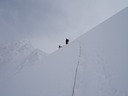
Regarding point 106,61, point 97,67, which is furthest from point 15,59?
point 106,61

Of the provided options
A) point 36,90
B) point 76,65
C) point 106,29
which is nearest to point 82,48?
point 76,65

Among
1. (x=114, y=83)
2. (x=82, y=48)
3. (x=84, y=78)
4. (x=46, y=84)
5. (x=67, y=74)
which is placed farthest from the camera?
(x=82, y=48)

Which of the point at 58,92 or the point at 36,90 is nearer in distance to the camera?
the point at 58,92

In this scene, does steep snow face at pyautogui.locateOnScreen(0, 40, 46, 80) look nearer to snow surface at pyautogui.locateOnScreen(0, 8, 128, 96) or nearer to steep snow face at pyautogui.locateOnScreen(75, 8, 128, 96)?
snow surface at pyautogui.locateOnScreen(0, 8, 128, 96)

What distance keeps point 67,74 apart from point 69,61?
3.30ft

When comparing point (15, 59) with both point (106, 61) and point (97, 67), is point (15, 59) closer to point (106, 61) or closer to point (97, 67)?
point (97, 67)

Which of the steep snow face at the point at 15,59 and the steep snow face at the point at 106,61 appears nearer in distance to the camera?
the steep snow face at the point at 106,61

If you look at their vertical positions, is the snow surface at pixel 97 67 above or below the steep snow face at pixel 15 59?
below

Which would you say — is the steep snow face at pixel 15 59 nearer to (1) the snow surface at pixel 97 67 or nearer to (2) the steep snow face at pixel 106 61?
(1) the snow surface at pixel 97 67

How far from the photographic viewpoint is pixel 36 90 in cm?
601

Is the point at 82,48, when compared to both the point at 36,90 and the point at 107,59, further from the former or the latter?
the point at 36,90

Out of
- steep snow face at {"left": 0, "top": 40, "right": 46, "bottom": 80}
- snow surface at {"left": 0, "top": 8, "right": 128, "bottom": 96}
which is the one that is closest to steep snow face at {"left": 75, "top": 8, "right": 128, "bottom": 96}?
snow surface at {"left": 0, "top": 8, "right": 128, "bottom": 96}

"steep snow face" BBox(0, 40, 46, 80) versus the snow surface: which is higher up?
"steep snow face" BBox(0, 40, 46, 80)

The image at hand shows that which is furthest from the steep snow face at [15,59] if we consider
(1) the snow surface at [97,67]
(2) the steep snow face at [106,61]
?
(2) the steep snow face at [106,61]
